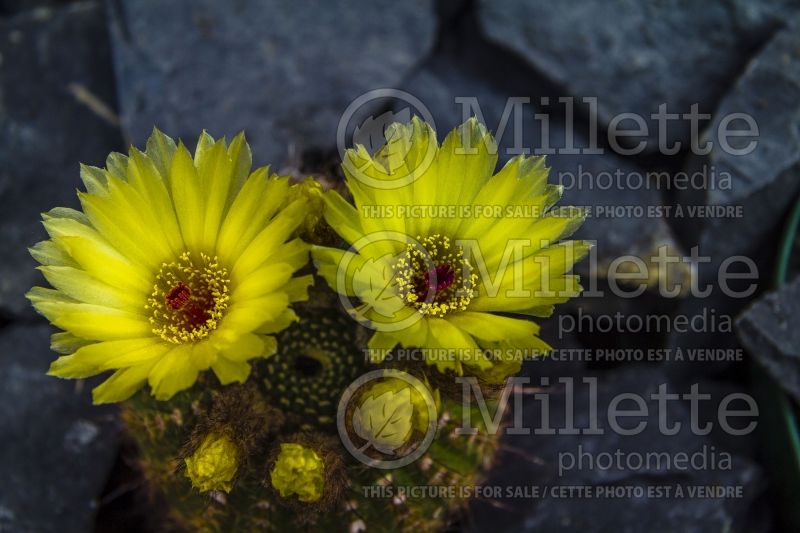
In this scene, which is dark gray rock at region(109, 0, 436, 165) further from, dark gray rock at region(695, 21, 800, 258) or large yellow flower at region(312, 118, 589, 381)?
large yellow flower at region(312, 118, 589, 381)

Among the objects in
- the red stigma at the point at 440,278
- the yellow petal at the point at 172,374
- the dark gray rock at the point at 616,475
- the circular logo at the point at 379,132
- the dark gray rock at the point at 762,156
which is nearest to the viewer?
the yellow petal at the point at 172,374

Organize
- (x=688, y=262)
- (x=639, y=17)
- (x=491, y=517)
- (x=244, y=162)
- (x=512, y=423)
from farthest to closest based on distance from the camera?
(x=639, y=17) → (x=688, y=262) → (x=491, y=517) → (x=512, y=423) → (x=244, y=162)

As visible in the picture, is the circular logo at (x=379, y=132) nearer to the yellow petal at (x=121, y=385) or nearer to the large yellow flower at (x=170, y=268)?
the large yellow flower at (x=170, y=268)

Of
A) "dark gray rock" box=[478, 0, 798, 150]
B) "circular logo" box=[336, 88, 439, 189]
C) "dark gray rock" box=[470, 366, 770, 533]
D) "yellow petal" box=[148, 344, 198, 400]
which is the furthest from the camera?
"dark gray rock" box=[478, 0, 798, 150]

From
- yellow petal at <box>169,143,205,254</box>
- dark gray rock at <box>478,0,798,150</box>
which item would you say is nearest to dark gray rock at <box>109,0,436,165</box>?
dark gray rock at <box>478,0,798,150</box>

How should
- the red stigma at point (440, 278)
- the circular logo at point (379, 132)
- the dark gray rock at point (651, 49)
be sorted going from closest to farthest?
the circular logo at point (379, 132), the red stigma at point (440, 278), the dark gray rock at point (651, 49)

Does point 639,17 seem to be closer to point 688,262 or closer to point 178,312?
point 688,262

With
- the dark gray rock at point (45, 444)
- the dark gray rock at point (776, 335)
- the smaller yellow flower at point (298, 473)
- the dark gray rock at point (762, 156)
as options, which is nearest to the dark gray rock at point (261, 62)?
the dark gray rock at point (45, 444)

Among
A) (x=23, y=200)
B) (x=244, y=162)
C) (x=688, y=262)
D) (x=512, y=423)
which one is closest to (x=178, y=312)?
(x=244, y=162)
